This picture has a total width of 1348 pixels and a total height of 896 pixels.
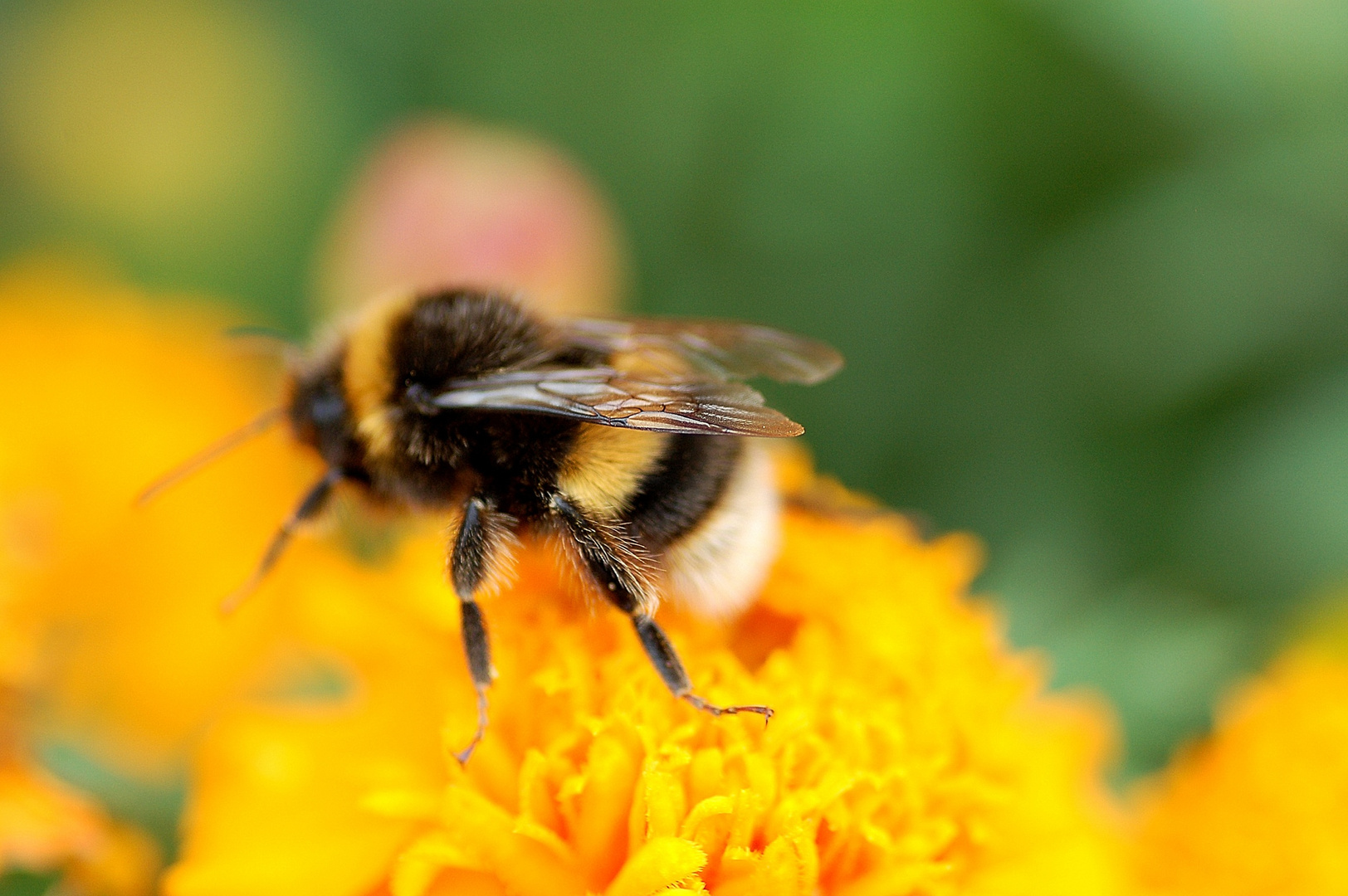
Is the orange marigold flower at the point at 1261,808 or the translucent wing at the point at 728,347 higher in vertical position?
the translucent wing at the point at 728,347

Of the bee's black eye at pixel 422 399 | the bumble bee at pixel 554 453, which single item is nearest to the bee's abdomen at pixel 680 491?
the bumble bee at pixel 554 453

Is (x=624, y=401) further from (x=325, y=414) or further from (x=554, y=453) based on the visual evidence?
(x=325, y=414)

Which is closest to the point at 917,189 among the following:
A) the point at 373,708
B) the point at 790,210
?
the point at 790,210

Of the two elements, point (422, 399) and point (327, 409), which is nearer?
point (422, 399)

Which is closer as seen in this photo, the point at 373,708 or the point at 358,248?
the point at 373,708

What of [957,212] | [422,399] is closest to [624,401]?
[422,399]

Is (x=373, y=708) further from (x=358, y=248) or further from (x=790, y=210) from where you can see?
(x=790, y=210)

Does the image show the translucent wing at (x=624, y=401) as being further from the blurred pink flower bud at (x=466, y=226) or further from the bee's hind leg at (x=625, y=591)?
the blurred pink flower bud at (x=466, y=226)
